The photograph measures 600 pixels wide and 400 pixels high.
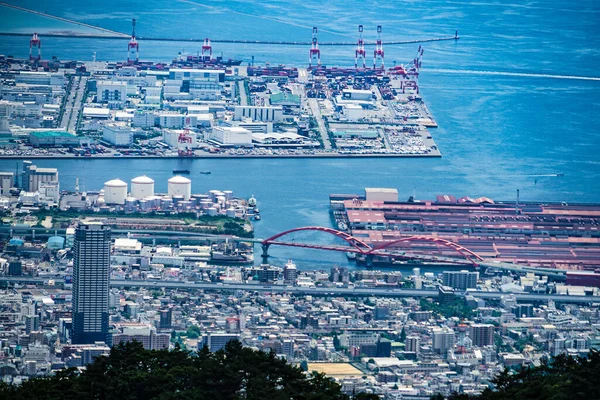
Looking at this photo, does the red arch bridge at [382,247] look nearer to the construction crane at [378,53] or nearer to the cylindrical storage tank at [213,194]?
the cylindrical storage tank at [213,194]

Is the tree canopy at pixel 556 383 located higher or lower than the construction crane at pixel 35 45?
lower

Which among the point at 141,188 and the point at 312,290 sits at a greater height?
the point at 141,188

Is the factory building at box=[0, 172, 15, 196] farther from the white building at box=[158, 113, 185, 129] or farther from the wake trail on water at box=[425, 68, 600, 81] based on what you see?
the wake trail on water at box=[425, 68, 600, 81]

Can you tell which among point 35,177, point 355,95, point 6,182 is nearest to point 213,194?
point 35,177

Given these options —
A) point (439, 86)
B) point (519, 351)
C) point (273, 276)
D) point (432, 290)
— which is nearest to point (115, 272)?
point (273, 276)

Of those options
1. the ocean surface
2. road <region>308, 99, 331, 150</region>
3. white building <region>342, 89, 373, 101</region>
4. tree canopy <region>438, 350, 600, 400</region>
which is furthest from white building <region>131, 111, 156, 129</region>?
tree canopy <region>438, 350, 600, 400</region>

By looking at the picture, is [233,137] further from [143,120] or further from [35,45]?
[35,45]

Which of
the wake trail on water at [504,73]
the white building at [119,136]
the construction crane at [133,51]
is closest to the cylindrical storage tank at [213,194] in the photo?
the white building at [119,136]
